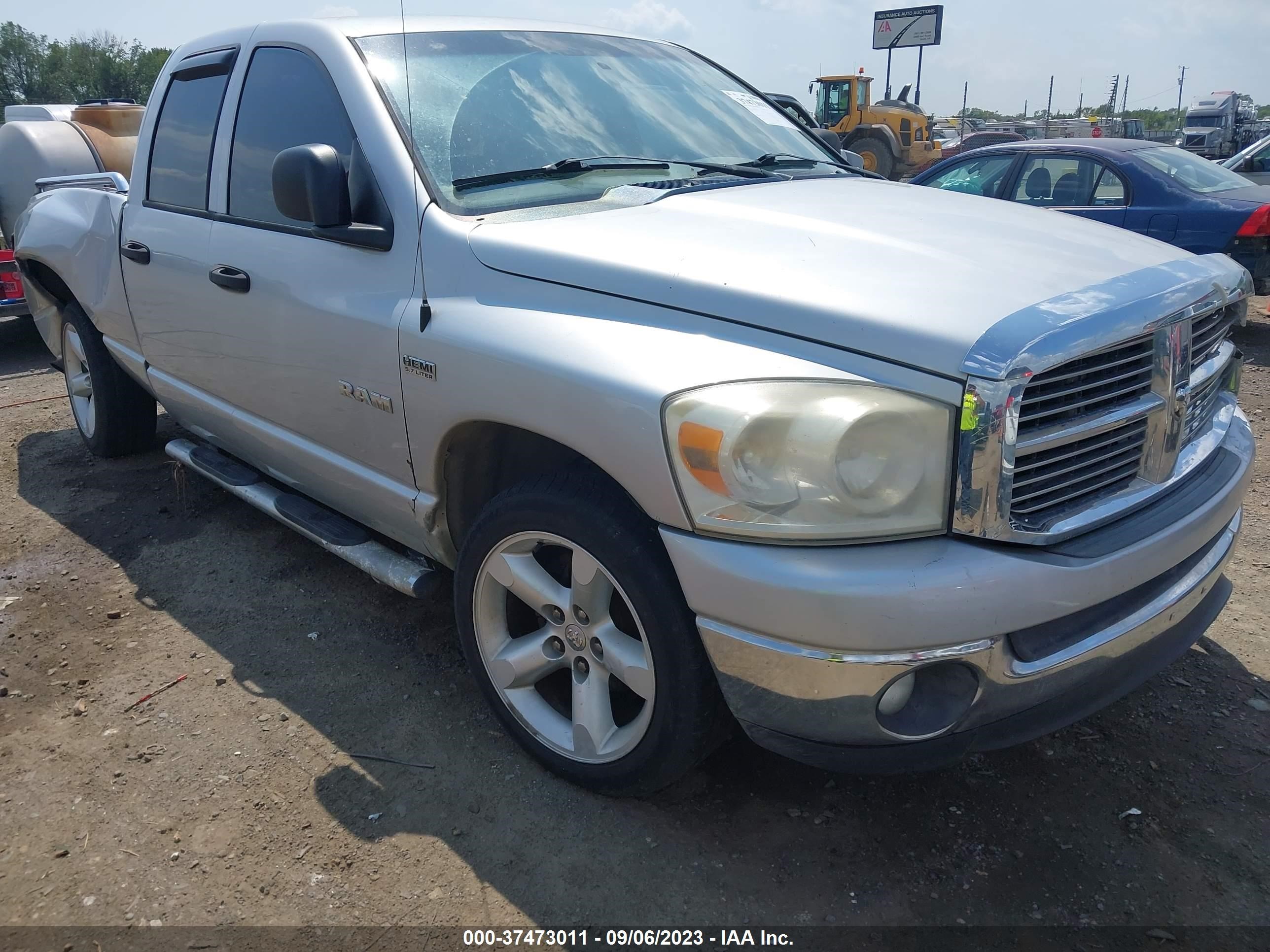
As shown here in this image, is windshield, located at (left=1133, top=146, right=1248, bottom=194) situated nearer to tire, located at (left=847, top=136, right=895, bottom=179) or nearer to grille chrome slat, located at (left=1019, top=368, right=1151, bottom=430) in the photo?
grille chrome slat, located at (left=1019, top=368, right=1151, bottom=430)

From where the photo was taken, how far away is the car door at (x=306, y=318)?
2.61 metres

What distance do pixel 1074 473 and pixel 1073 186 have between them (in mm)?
6793

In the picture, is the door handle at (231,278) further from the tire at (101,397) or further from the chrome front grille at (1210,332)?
the chrome front grille at (1210,332)

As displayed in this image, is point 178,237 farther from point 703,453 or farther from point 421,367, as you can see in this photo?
point 703,453

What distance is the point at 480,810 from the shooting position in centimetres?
243

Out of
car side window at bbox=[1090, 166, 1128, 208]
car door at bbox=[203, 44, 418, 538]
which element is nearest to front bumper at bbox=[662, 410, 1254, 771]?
car door at bbox=[203, 44, 418, 538]

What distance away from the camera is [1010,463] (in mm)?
1795

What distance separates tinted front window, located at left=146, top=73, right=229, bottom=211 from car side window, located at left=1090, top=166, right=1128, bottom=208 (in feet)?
22.0

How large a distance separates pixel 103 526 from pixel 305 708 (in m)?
2.00

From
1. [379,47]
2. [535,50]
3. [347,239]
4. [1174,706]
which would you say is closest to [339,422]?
[347,239]

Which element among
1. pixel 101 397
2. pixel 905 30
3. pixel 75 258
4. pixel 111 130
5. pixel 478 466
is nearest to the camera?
pixel 478 466

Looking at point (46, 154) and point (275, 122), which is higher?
point (275, 122)

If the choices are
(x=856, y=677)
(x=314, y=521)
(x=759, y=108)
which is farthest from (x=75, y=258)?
(x=856, y=677)

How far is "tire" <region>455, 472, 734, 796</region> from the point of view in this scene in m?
2.06
